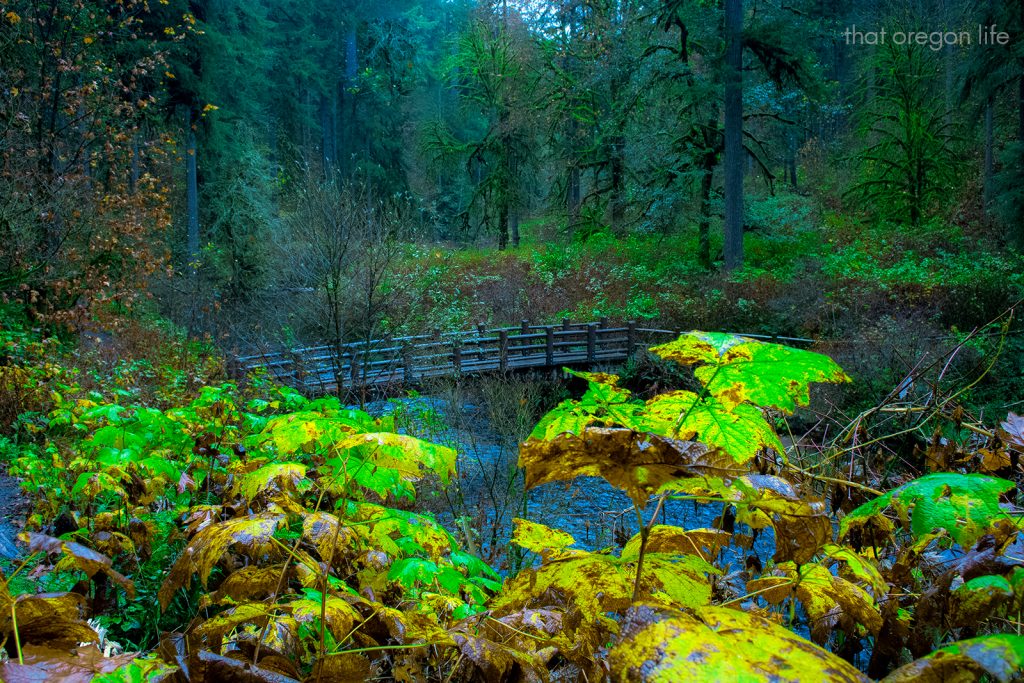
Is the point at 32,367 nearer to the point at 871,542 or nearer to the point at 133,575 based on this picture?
the point at 133,575

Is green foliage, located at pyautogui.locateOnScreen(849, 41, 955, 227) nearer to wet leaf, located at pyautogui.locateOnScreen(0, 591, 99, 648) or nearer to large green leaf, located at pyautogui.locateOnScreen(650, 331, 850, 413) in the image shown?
large green leaf, located at pyautogui.locateOnScreen(650, 331, 850, 413)

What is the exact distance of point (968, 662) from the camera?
30.4 inches

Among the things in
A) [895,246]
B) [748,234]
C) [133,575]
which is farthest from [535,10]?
[133,575]

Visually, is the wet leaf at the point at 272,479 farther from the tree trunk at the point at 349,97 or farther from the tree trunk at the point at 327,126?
the tree trunk at the point at 327,126

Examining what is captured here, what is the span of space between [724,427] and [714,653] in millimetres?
640

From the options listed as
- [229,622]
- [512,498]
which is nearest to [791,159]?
[512,498]

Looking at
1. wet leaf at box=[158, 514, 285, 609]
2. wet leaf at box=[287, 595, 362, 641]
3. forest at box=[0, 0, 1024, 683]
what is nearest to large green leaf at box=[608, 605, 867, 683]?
forest at box=[0, 0, 1024, 683]

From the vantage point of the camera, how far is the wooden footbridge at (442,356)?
1186cm

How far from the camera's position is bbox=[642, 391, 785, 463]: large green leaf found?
1211mm

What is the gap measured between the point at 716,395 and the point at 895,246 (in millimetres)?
22506

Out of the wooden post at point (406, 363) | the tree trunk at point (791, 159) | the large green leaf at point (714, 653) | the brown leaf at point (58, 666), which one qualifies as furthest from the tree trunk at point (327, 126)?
the large green leaf at point (714, 653)

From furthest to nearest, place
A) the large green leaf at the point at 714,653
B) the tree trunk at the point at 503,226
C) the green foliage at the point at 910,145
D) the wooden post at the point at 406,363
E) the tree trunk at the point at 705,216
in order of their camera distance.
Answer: the tree trunk at the point at 503,226 < the green foliage at the point at 910,145 < the tree trunk at the point at 705,216 < the wooden post at the point at 406,363 < the large green leaf at the point at 714,653

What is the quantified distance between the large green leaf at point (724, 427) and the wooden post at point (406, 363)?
11384 millimetres

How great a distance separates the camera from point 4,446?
631cm
